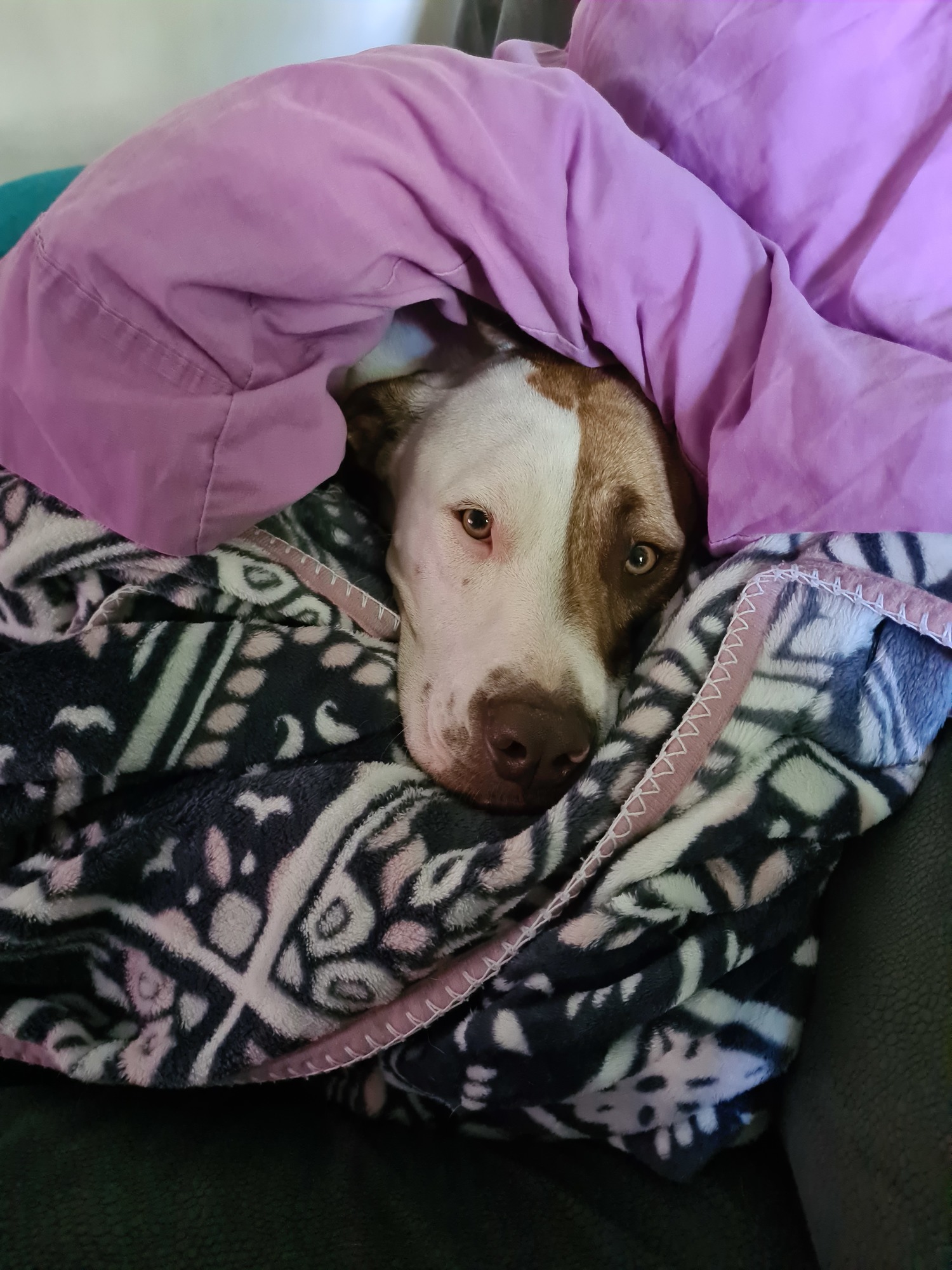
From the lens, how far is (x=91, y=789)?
0.90 metres

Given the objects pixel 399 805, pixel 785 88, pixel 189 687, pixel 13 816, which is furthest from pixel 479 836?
pixel 785 88

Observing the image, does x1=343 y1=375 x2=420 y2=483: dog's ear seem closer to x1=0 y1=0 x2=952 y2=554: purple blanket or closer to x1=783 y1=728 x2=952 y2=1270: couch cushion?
x1=0 y1=0 x2=952 y2=554: purple blanket

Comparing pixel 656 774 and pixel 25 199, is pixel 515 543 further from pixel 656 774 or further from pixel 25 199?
pixel 25 199

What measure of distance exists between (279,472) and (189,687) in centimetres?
24

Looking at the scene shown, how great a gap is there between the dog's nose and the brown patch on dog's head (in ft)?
0.56

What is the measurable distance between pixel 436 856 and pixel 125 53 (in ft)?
5.59

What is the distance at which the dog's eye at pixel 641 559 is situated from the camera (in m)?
1.12

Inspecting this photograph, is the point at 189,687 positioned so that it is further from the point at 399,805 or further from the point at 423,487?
the point at 423,487

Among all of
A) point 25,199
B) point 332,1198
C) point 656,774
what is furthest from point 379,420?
point 332,1198

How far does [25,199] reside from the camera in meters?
1.49

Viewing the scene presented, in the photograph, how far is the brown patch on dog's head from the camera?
1.06m

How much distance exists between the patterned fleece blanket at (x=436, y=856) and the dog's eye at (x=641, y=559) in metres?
0.18

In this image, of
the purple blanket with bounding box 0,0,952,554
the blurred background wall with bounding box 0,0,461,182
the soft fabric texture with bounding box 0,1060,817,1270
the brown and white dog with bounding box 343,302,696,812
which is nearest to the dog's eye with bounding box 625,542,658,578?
the brown and white dog with bounding box 343,302,696,812

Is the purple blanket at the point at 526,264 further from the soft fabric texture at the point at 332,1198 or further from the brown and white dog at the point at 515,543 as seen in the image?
the soft fabric texture at the point at 332,1198
